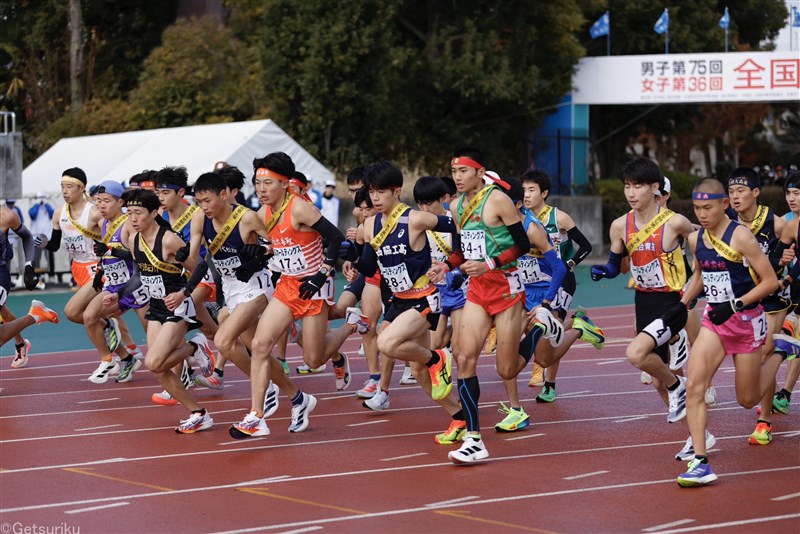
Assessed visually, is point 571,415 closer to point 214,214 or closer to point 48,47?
point 214,214

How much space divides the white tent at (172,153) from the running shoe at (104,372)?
38.9 ft

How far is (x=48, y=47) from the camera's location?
38625 millimetres

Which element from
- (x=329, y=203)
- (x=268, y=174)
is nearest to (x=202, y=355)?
(x=268, y=174)

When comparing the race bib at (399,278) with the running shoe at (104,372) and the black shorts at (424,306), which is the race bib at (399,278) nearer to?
the black shorts at (424,306)

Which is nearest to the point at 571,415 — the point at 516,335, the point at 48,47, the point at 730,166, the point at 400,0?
the point at 516,335

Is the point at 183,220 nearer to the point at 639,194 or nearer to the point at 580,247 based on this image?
the point at 580,247

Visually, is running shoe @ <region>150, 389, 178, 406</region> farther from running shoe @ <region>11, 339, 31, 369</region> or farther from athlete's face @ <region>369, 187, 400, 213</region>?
running shoe @ <region>11, 339, 31, 369</region>

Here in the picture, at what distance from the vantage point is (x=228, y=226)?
10430mm

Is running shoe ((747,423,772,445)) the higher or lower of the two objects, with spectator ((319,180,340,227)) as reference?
lower

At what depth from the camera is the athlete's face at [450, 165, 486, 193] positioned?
9391mm

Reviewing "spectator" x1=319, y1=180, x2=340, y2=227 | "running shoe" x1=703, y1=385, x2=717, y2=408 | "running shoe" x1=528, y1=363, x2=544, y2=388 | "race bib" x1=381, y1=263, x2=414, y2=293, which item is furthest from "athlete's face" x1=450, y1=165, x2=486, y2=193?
"spectator" x1=319, y1=180, x2=340, y2=227

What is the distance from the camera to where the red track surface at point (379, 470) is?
7.32 m

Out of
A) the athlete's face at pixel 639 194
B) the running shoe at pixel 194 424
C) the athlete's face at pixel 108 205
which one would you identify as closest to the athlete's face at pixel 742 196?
the athlete's face at pixel 639 194

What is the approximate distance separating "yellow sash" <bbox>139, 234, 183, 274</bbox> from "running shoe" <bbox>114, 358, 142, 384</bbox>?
Answer: 9.40 ft
